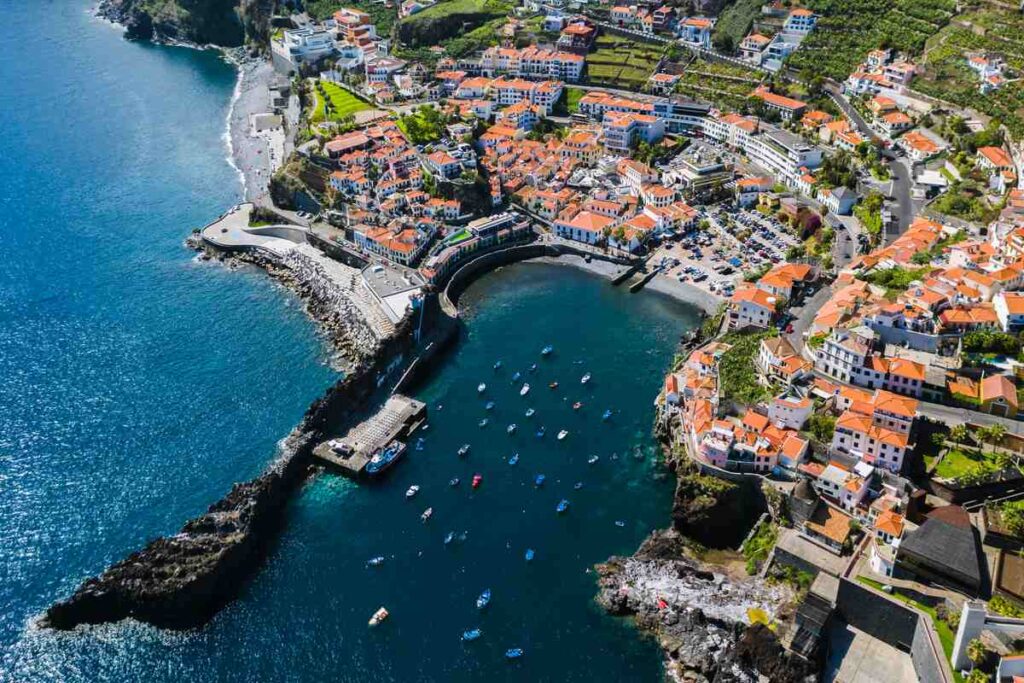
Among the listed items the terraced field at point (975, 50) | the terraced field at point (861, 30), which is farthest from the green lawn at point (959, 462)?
the terraced field at point (861, 30)

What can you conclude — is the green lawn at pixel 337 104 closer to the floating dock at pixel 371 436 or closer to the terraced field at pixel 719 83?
the terraced field at pixel 719 83

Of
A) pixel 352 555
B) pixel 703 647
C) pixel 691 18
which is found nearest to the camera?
pixel 703 647

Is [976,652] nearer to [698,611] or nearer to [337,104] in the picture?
[698,611]

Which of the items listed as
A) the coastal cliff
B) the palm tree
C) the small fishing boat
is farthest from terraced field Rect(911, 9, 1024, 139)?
the coastal cliff

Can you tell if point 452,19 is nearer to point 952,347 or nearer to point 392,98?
point 392,98

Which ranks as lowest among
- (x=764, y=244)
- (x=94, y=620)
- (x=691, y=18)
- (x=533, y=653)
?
(x=94, y=620)

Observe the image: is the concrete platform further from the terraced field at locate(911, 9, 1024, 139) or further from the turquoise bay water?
the terraced field at locate(911, 9, 1024, 139)

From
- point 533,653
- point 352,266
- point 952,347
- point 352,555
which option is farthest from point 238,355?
point 952,347
